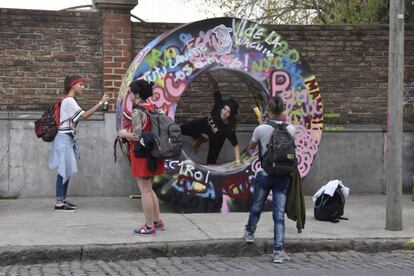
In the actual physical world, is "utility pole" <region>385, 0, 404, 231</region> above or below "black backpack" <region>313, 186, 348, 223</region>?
above

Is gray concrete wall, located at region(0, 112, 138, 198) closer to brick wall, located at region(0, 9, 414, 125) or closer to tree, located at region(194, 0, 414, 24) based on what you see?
brick wall, located at region(0, 9, 414, 125)

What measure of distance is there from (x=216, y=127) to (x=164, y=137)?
258 cm

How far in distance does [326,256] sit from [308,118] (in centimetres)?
267

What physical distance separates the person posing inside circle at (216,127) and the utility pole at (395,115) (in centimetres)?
229

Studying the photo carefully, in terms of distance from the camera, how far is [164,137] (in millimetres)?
6387

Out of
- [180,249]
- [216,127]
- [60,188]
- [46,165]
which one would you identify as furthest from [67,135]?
[180,249]

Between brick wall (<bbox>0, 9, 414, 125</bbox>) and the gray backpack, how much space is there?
2876 millimetres

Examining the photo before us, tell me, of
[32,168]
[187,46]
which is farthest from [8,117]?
[187,46]

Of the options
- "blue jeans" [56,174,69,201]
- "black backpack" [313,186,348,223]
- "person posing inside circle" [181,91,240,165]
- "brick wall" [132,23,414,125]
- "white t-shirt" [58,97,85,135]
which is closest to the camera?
"black backpack" [313,186,348,223]

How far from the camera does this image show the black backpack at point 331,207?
7.68m

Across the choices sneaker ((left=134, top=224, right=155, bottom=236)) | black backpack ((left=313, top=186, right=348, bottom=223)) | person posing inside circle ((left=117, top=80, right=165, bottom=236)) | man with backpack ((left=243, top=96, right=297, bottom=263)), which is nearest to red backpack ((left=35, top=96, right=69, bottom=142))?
person posing inside circle ((left=117, top=80, right=165, bottom=236))

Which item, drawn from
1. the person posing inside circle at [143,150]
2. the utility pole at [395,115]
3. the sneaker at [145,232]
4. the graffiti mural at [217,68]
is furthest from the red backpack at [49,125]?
the utility pole at [395,115]

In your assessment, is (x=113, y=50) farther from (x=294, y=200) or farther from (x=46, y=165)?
(x=294, y=200)

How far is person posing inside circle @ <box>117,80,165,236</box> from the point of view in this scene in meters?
6.43
